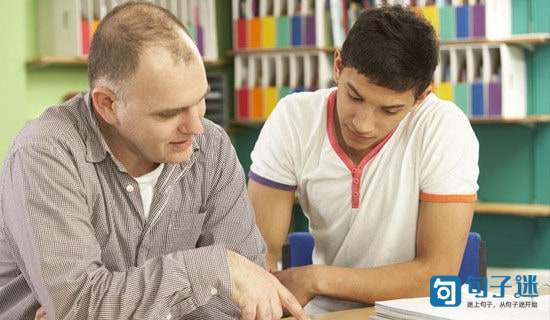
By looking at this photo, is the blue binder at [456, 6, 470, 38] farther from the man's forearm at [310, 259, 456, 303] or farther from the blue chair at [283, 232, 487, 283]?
the man's forearm at [310, 259, 456, 303]

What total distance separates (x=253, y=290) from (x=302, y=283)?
17.9 inches

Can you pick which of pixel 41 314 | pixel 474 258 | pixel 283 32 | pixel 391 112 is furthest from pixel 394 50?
pixel 283 32

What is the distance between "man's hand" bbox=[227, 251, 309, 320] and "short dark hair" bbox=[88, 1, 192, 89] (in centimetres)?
35

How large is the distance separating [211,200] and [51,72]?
3.46 meters

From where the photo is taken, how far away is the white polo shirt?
221cm

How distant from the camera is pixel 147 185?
1.79 metres

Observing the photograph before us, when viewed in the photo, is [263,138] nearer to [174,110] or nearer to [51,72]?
[174,110]

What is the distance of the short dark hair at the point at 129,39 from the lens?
160 cm

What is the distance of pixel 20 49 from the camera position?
493cm

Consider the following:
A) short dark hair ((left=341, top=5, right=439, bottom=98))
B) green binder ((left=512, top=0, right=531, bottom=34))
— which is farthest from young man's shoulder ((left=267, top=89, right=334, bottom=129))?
green binder ((left=512, top=0, right=531, bottom=34))

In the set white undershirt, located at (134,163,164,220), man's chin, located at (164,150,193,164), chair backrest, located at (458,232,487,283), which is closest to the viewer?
man's chin, located at (164,150,193,164)

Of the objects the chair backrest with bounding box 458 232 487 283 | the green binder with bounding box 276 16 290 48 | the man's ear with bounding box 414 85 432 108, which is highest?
the green binder with bounding box 276 16 290 48

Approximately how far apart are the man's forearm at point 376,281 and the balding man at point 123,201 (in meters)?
0.28

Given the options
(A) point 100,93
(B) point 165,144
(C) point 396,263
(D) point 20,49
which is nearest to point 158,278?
(B) point 165,144
